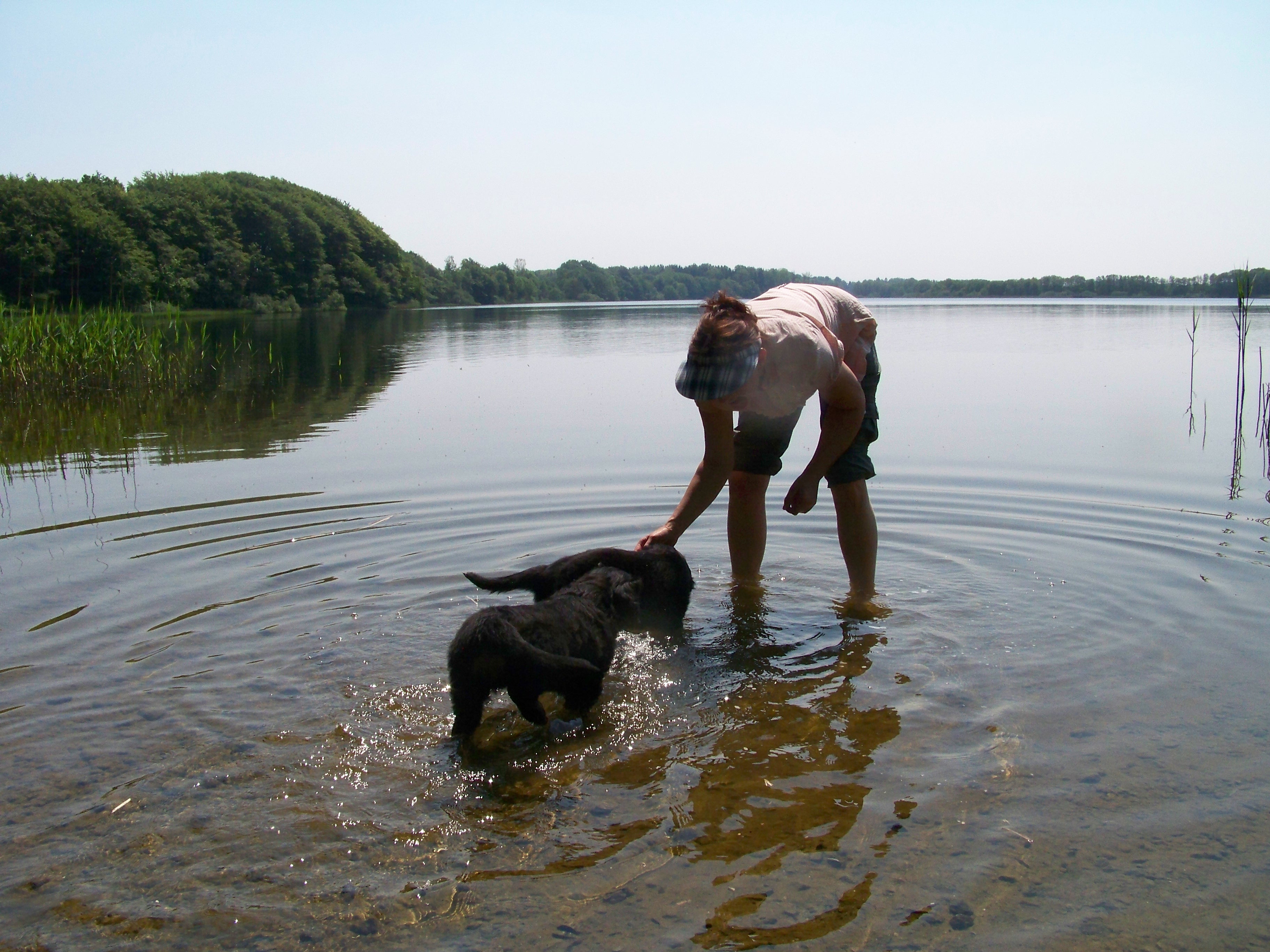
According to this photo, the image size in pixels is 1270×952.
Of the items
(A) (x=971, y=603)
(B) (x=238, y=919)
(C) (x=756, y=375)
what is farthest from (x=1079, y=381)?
(B) (x=238, y=919)

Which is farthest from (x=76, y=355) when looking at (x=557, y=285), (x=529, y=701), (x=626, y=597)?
(x=557, y=285)

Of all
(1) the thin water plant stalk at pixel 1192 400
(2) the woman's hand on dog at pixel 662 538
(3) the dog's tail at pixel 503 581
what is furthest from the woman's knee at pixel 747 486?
(1) the thin water plant stalk at pixel 1192 400

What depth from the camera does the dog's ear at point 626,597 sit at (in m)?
4.14

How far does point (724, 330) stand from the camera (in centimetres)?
372

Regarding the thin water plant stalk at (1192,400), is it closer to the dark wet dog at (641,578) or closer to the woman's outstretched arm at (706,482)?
the woman's outstretched arm at (706,482)

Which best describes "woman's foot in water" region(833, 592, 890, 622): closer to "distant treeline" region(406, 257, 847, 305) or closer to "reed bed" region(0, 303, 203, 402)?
"reed bed" region(0, 303, 203, 402)

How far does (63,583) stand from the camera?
536 centimetres

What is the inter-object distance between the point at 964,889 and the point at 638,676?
1.98 m

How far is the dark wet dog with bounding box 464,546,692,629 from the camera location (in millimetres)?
4324

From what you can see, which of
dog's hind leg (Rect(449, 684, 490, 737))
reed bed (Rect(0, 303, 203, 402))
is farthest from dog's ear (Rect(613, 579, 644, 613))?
reed bed (Rect(0, 303, 203, 402))

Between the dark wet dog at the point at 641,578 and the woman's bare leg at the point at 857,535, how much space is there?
101 centimetres

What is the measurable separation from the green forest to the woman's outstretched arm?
7.74m

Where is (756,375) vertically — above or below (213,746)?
above

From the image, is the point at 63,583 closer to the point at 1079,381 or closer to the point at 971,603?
the point at 971,603
